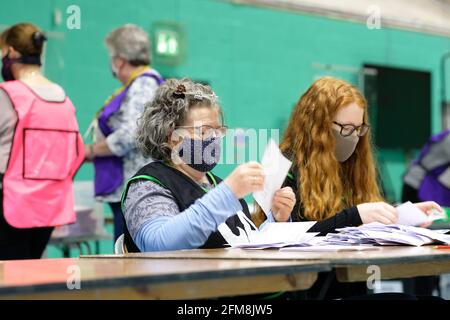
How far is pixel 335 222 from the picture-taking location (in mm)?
2758

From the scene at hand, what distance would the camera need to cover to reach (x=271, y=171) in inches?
97.6

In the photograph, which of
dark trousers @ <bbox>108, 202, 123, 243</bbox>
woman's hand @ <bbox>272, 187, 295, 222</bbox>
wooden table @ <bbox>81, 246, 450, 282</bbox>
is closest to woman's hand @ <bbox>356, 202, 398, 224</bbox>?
woman's hand @ <bbox>272, 187, 295, 222</bbox>

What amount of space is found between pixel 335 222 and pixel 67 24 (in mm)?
3531

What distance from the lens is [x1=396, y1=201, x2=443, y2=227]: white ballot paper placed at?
2.83m

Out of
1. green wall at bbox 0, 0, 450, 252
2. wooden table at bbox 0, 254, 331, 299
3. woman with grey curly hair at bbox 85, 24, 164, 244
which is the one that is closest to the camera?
wooden table at bbox 0, 254, 331, 299

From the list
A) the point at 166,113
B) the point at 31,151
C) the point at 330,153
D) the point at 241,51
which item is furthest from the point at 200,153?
the point at 241,51

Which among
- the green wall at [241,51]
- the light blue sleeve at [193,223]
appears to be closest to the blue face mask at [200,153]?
the light blue sleeve at [193,223]

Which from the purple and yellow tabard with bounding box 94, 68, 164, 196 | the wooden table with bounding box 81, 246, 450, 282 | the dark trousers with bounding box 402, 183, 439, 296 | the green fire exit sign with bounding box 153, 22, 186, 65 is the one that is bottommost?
the dark trousers with bounding box 402, 183, 439, 296

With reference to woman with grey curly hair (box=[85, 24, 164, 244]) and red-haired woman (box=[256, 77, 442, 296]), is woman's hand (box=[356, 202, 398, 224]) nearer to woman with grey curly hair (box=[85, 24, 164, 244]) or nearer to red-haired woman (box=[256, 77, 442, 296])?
red-haired woman (box=[256, 77, 442, 296])

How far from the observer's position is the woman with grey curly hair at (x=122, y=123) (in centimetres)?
421

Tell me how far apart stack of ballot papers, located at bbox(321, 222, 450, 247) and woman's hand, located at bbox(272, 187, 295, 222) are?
27 cm

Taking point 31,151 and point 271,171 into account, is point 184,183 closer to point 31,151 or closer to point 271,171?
point 271,171

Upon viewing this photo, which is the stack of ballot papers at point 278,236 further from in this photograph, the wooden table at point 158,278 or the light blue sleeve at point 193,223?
the wooden table at point 158,278

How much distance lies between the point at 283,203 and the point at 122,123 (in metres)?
1.72
